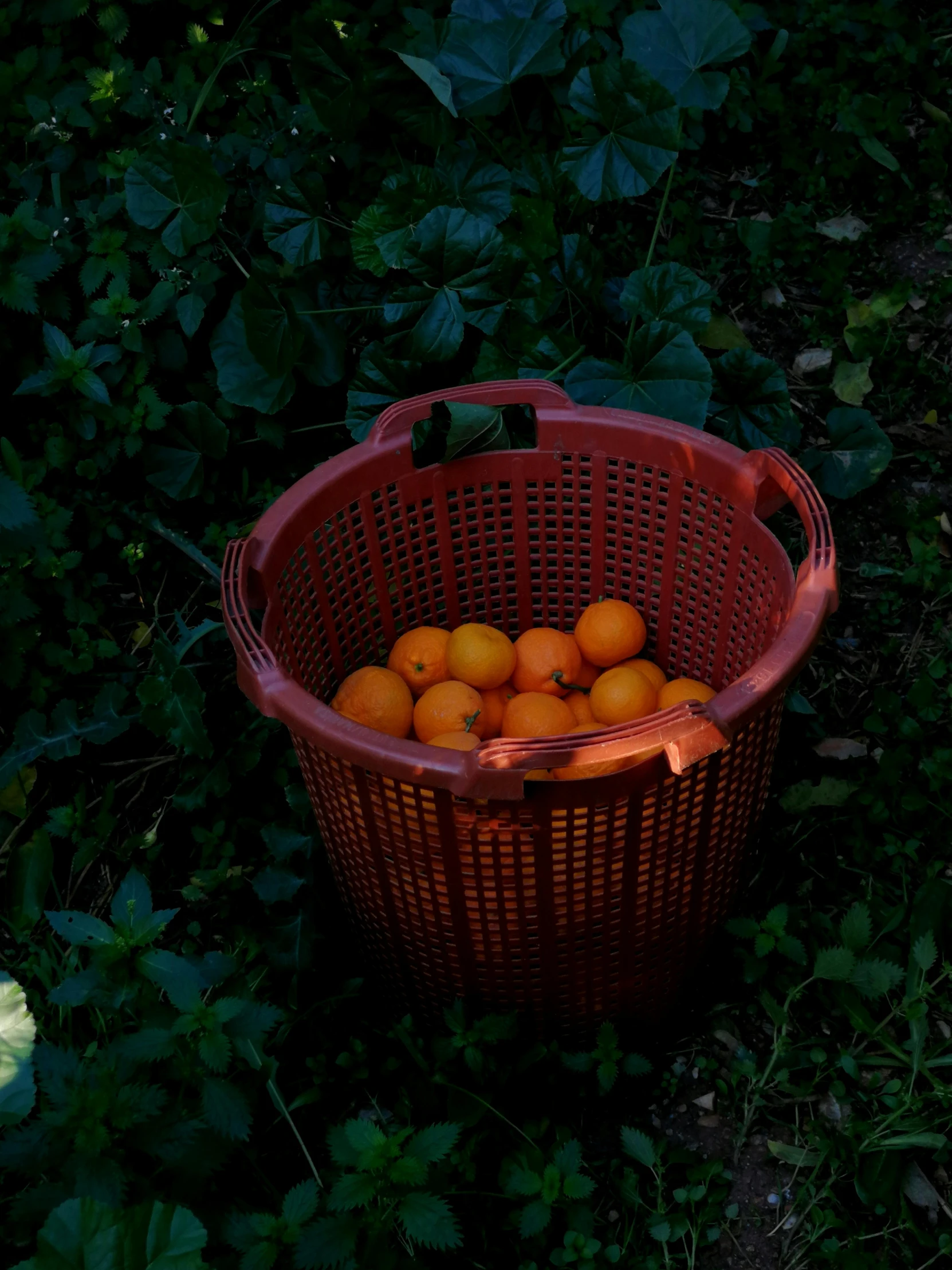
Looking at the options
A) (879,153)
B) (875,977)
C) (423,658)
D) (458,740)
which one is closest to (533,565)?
(423,658)

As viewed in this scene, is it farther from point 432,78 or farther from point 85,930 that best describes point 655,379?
point 85,930

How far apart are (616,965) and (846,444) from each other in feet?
4.73

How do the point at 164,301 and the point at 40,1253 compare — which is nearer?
the point at 40,1253

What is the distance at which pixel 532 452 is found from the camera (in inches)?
82.3

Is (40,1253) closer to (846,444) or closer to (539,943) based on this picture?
(539,943)

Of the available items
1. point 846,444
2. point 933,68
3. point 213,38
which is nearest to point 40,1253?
point 846,444

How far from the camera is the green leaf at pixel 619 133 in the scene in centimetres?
231

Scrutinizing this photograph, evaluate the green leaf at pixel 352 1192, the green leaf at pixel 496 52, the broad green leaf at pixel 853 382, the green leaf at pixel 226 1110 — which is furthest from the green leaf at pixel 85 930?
the broad green leaf at pixel 853 382

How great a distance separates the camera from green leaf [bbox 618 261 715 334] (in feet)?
7.68

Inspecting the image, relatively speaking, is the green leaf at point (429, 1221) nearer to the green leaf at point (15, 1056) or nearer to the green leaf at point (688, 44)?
the green leaf at point (15, 1056)

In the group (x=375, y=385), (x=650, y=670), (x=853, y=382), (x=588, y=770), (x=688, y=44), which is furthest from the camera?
(x=853, y=382)

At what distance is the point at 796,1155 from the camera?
1831 mm

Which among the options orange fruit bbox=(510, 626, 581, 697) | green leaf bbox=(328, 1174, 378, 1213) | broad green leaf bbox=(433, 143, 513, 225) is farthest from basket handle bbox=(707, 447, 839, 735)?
broad green leaf bbox=(433, 143, 513, 225)

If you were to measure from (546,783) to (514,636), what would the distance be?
36.0 inches
